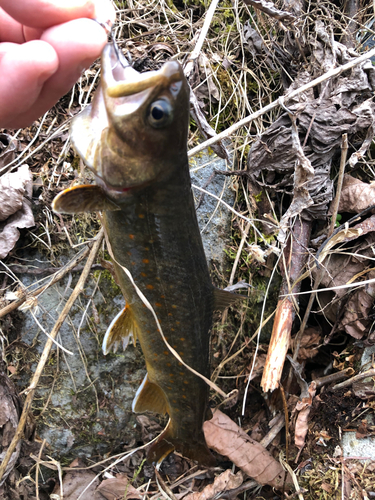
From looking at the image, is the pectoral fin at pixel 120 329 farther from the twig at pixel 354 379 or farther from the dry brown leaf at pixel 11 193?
the twig at pixel 354 379

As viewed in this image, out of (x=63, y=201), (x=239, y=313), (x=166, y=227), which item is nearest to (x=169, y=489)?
(x=239, y=313)

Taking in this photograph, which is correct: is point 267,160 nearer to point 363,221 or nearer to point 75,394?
point 363,221

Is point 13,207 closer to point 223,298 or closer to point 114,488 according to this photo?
point 223,298

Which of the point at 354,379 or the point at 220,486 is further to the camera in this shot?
the point at 220,486

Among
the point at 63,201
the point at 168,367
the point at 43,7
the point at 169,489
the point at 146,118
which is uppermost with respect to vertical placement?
the point at 43,7

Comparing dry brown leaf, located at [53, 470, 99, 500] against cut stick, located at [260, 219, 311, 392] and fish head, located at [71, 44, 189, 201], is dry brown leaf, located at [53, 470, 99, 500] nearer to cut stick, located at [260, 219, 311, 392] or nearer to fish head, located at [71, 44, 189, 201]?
cut stick, located at [260, 219, 311, 392]

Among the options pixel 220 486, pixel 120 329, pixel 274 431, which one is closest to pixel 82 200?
pixel 120 329

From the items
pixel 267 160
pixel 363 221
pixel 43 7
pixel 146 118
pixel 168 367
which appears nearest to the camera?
pixel 43 7

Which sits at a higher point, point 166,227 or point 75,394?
point 166,227
